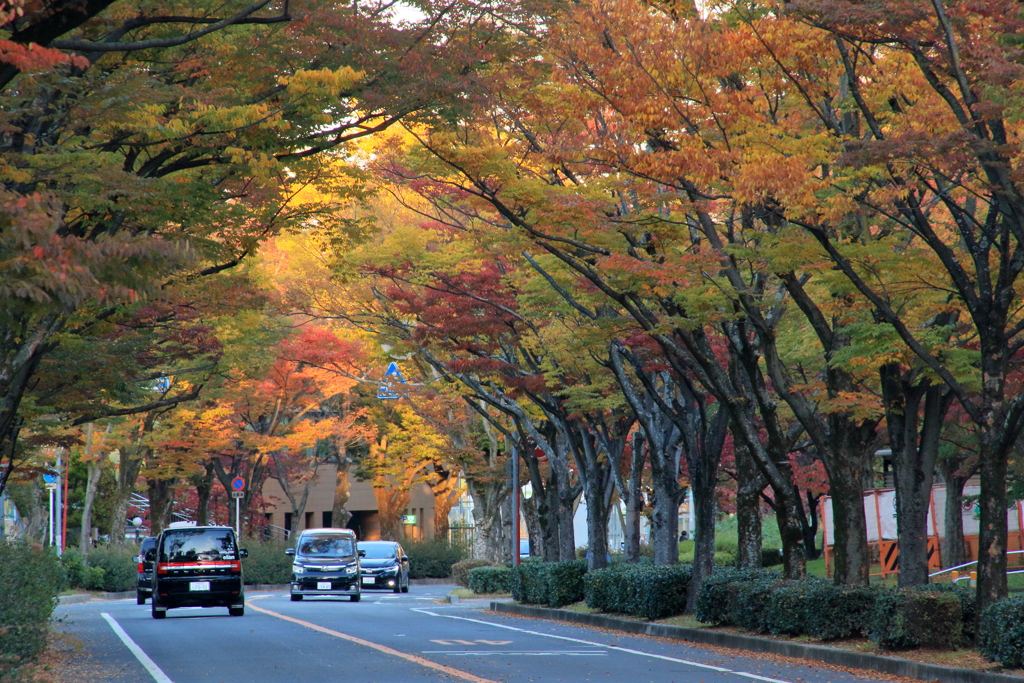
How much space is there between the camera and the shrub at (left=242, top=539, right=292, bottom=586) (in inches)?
1719

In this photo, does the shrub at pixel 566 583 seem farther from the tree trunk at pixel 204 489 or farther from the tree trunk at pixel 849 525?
the tree trunk at pixel 204 489

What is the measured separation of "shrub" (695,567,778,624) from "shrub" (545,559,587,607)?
6708 millimetres

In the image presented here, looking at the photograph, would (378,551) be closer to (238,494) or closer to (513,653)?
(238,494)

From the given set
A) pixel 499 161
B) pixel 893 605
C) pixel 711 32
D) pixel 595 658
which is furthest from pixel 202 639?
pixel 711 32

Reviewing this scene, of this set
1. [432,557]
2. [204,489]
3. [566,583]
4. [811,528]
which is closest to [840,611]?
[566,583]

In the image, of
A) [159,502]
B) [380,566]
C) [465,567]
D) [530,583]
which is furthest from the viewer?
[159,502]

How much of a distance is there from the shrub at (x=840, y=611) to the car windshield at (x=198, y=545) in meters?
12.4

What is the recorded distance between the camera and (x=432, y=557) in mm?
48438

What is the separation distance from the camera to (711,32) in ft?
47.0

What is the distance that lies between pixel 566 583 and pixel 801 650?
10.3 metres

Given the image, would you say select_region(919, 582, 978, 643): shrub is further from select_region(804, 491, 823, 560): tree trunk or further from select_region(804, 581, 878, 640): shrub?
select_region(804, 491, 823, 560): tree trunk

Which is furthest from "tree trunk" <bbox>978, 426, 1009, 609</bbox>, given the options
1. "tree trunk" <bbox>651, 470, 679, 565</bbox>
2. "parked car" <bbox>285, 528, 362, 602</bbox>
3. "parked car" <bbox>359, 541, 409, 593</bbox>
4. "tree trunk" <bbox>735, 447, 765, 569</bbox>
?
"parked car" <bbox>359, 541, 409, 593</bbox>

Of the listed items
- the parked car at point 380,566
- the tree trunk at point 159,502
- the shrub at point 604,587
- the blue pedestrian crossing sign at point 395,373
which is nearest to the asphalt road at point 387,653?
the shrub at point 604,587

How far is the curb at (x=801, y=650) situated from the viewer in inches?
459
